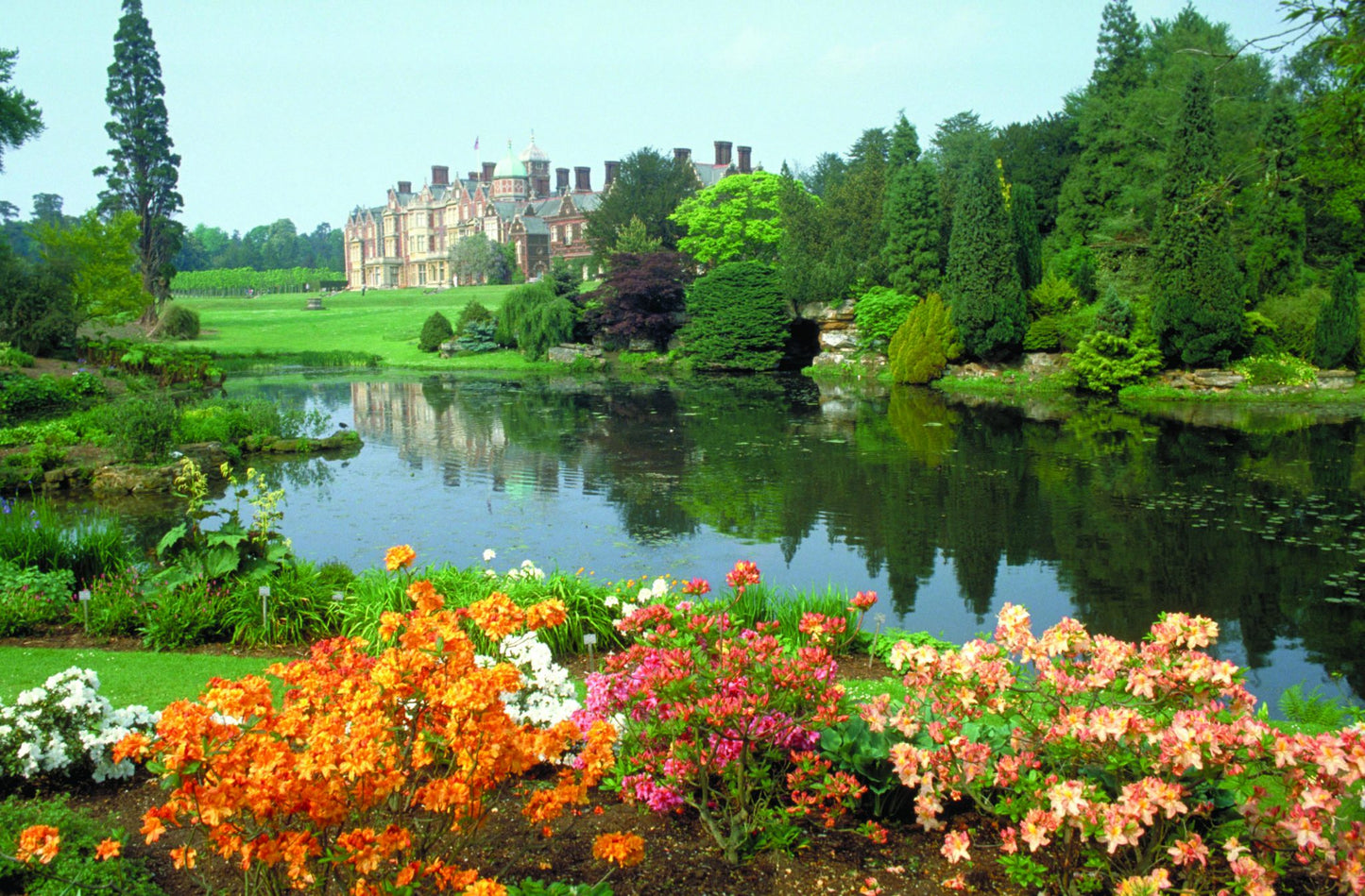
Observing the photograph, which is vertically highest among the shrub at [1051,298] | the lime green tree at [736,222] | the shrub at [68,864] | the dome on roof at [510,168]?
the dome on roof at [510,168]

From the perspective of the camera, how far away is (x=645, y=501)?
1273 centimetres

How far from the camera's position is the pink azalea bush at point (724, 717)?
3.46 m

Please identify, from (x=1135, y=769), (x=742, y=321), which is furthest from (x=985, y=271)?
(x=1135, y=769)

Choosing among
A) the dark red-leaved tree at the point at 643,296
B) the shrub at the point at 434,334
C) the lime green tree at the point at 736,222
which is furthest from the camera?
the lime green tree at the point at 736,222

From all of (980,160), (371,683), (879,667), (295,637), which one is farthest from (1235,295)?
(371,683)

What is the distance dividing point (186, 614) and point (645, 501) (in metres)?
6.81

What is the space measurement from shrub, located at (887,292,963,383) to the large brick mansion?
3658cm

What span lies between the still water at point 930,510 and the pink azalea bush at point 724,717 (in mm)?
3796

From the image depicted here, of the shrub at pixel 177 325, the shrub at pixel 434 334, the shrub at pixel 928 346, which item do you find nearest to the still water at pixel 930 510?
the shrub at pixel 928 346

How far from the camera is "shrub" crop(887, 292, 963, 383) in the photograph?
29.3 m

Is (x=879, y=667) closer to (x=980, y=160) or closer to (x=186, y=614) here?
(x=186, y=614)

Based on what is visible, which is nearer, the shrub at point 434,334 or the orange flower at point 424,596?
the orange flower at point 424,596


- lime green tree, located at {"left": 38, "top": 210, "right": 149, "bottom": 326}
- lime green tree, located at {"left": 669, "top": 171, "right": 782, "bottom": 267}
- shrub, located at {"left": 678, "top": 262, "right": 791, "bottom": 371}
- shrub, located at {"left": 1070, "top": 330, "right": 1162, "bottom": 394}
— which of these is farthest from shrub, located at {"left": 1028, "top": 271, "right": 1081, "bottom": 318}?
lime green tree, located at {"left": 38, "top": 210, "right": 149, "bottom": 326}

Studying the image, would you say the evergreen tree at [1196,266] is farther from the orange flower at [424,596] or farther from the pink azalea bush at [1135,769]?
the orange flower at [424,596]
